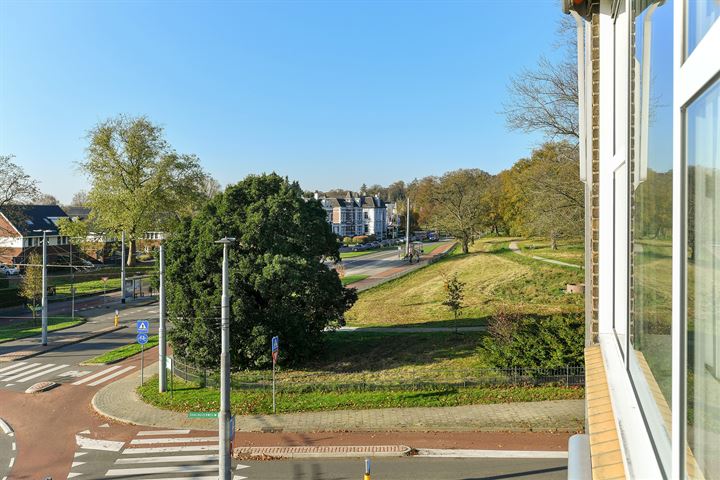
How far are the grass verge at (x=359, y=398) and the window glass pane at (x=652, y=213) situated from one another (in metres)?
16.0

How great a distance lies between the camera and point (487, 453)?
14383 mm

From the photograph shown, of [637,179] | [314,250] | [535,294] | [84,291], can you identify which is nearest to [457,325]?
[535,294]

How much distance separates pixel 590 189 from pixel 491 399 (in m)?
13.7

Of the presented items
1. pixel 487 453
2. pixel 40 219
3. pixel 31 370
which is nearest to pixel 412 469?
pixel 487 453

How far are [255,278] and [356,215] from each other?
10994cm

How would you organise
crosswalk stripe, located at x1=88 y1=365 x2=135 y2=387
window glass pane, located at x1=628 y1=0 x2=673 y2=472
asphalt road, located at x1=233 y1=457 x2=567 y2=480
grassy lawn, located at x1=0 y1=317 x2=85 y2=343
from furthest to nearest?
grassy lawn, located at x1=0 y1=317 x2=85 y2=343, crosswalk stripe, located at x1=88 y1=365 x2=135 y2=387, asphalt road, located at x1=233 y1=457 x2=567 y2=480, window glass pane, located at x1=628 y1=0 x2=673 y2=472

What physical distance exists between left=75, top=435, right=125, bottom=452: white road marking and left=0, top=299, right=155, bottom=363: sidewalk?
1300 centimetres

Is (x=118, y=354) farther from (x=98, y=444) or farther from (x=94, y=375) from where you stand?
(x=98, y=444)

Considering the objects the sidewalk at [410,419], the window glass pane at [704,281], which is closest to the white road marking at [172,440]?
the sidewalk at [410,419]

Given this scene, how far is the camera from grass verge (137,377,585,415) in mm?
17766

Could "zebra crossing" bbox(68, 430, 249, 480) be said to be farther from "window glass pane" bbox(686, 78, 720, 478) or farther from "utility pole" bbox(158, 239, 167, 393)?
"window glass pane" bbox(686, 78, 720, 478)

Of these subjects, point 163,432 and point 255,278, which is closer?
point 163,432

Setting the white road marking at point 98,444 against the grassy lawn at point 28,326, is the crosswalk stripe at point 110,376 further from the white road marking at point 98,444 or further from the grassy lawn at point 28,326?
the grassy lawn at point 28,326

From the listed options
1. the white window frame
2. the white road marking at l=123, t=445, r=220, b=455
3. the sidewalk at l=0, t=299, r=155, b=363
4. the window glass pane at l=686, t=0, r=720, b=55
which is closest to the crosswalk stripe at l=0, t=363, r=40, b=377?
the sidewalk at l=0, t=299, r=155, b=363
